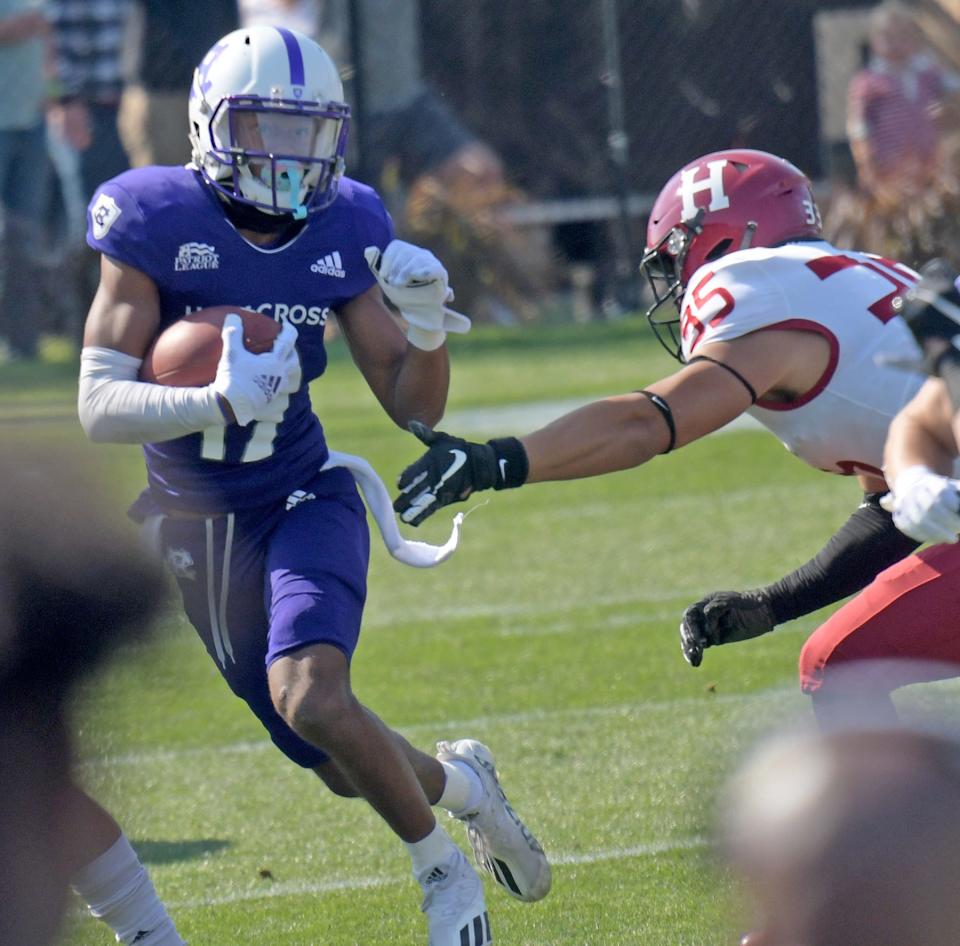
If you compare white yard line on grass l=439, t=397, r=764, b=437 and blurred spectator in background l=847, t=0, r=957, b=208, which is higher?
blurred spectator in background l=847, t=0, r=957, b=208

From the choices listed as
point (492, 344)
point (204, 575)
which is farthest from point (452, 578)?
point (492, 344)

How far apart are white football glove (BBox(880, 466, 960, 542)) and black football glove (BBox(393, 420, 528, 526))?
2.20ft

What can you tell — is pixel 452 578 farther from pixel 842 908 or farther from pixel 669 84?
pixel 669 84

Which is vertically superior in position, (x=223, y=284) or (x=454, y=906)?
(x=223, y=284)

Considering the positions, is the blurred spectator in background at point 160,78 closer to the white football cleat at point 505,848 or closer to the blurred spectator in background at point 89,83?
the blurred spectator in background at point 89,83

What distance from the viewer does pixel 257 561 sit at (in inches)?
158

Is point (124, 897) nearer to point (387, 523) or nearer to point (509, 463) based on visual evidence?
point (387, 523)

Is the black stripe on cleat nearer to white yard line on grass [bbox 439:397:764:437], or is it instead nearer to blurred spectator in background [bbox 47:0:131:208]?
white yard line on grass [bbox 439:397:764:437]

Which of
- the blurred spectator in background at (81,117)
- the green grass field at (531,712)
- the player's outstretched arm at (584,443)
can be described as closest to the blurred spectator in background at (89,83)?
the blurred spectator in background at (81,117)

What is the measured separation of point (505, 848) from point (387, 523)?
29.1 inches

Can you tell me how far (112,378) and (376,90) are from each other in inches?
408

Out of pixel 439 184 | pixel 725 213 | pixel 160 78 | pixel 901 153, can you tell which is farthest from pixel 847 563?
pixel 439 184

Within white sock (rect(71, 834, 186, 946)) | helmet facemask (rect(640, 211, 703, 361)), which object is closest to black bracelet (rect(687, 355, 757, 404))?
helmet facemask (rect(640, 211, 703, 361))

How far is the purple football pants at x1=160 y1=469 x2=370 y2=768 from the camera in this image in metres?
3.92
